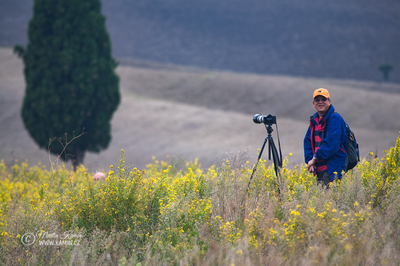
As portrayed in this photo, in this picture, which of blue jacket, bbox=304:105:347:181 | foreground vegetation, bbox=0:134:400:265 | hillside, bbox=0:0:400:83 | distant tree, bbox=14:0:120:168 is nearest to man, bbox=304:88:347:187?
blue jacket, bbox=304:105:347:181

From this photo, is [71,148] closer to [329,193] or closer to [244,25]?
[329,193]

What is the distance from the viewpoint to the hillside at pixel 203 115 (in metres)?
18.2

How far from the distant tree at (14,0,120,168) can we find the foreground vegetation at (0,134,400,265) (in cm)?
1069

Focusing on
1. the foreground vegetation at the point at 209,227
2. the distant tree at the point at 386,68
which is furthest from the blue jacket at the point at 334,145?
the distant tree at the point at 386,68

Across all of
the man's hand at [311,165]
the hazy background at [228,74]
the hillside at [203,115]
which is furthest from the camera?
the hazy background at [228,74]

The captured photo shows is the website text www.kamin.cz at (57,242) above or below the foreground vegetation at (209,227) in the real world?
below

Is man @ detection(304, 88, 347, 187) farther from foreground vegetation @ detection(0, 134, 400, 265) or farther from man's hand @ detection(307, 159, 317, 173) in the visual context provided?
foreground vegetation @ detection(0, 134, 400, 265)

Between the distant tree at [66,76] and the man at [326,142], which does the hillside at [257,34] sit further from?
the man at [326,142]

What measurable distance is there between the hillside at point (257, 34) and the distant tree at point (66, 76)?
1549 inches

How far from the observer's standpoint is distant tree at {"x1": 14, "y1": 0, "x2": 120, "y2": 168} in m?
13.9

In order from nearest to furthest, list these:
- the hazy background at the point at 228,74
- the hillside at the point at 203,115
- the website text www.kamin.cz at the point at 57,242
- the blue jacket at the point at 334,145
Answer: the website text www.kamin.cz at the point at 57,242
the blue jacket at the point at 334,145
the hillside at the point at 203,115
the hazy background at the point at 228,74

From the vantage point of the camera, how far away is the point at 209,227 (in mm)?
3467

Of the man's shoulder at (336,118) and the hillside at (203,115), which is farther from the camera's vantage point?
the hillside at (203,115)

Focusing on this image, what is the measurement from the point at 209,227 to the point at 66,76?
1319 cm
